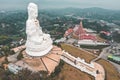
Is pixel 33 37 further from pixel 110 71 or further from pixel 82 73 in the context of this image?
pixel 110 71

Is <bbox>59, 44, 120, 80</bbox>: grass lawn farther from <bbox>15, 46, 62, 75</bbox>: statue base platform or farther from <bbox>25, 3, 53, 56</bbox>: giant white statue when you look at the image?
<bbox>25, 3, 53, 56</bbox>: giant white statue

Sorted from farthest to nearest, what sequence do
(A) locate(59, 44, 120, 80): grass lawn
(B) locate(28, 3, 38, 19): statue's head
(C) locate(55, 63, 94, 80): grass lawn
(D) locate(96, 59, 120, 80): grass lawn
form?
(D) locate(96, 59, 120, 80): grass lawn → (B) locate(28, 3, 38, 19): statue's head → (A) locate(59, 44, 120, 80): grass lawn → (C) locate(55, 63, 94, 80): grass lawn

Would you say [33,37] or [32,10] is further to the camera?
[33,37]

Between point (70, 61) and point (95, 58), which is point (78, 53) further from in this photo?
point (70, 61)

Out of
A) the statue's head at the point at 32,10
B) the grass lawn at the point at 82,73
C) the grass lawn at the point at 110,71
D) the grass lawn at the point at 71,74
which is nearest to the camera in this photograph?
the grass lawn at the point at 71,74

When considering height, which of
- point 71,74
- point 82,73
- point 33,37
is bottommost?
point 82,73

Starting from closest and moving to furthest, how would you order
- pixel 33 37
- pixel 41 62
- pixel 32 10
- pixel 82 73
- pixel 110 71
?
pixel 41 62 < pixel 32 10 < pixel 82 73 < pixel 33 37 < pixel 110 71

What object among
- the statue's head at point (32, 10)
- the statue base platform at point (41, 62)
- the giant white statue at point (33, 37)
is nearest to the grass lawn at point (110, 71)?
the statue base platform at point (41, 62)

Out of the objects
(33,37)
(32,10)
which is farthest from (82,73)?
(32,10)

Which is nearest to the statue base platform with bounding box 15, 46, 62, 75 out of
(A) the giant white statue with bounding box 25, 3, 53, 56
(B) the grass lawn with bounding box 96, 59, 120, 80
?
(A) the giant white statue with bounding box 25, 3, 53, 56

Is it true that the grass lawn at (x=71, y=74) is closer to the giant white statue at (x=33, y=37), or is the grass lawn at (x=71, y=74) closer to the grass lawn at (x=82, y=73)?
the grass lawn at (x=82, y=73)

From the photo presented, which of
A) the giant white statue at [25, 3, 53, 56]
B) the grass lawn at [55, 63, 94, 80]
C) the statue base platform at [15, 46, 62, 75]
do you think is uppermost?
the giant white statue at [25, 3, 53, 56]
